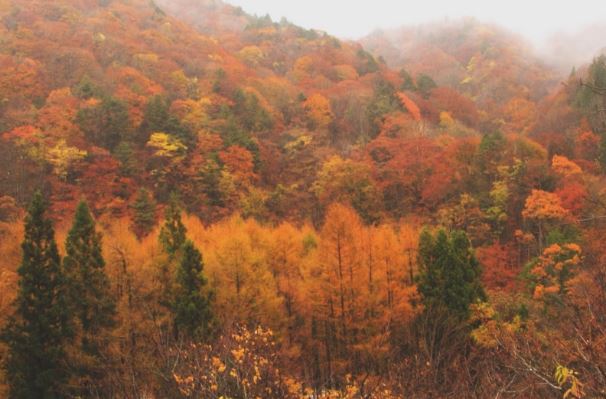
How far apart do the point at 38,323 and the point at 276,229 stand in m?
14.0

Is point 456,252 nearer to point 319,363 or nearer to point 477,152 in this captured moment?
point 319,363

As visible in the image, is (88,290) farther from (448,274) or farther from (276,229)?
(448,274)

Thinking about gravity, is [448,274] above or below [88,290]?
below

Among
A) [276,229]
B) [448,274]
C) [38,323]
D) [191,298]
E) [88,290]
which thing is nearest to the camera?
[38,323]

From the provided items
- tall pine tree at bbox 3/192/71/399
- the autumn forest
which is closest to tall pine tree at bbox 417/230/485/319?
the autumn forest

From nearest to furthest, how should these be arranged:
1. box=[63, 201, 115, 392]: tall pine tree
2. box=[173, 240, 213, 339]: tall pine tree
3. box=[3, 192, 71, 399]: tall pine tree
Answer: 1. box=[3, 192, 71, 399]: tall pine tree
2. box=[63, 201, 115, 392]: tall pine tree
3. box=[173, 240, 213, 339]: tall pine tree

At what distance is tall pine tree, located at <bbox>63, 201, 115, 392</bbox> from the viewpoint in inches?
712

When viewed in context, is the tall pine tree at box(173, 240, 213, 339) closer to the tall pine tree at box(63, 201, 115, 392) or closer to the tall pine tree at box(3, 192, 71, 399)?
the tall pine tree at box(63, 201, 115, 392)

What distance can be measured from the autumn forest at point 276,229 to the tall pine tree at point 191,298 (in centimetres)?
10

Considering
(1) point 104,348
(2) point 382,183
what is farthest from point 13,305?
(2) point 382,183

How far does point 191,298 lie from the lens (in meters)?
19.7

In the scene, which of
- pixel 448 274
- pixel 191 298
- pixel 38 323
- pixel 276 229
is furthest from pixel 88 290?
pixel 448 274

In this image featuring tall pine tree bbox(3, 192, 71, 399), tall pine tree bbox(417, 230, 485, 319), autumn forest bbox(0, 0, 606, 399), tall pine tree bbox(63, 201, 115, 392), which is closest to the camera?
autumn forest bbox(0, 0, 606, 399)

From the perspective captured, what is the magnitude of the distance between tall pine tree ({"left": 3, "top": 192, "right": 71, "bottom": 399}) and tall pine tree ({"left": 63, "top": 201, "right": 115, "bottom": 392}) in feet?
1.64
